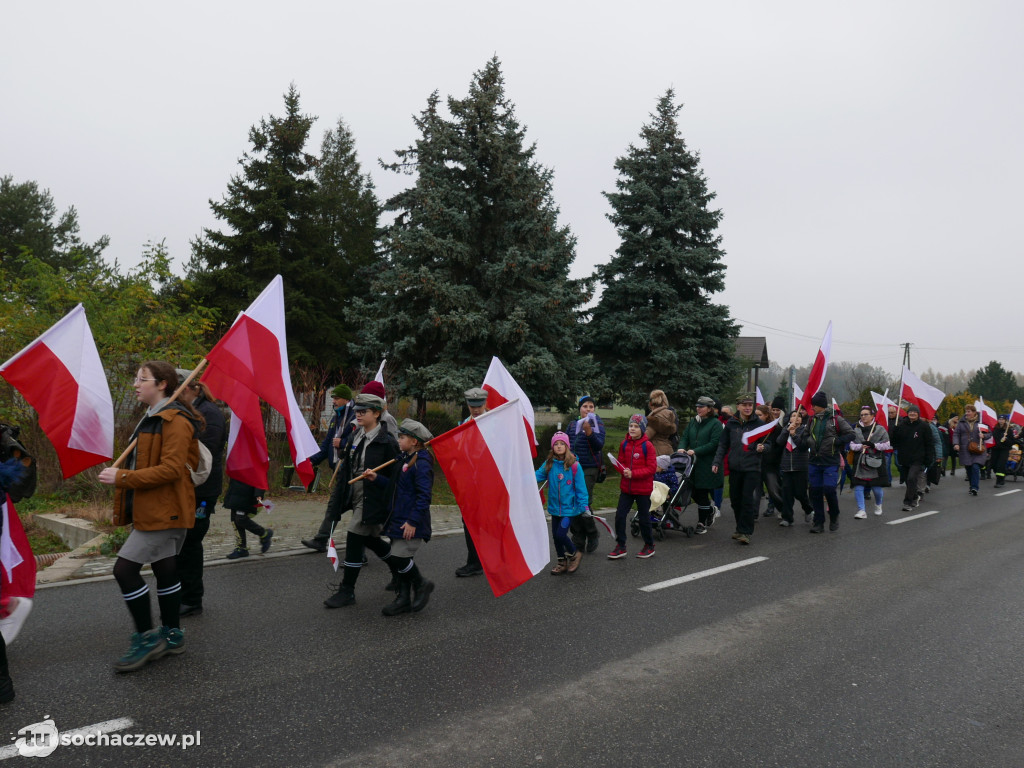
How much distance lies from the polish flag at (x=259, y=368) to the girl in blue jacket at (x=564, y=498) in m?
2.47

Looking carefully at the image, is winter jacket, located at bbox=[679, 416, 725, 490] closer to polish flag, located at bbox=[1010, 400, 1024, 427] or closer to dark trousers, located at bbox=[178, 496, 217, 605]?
dark trousers, located at bbox=[178, 496, 217, 605]

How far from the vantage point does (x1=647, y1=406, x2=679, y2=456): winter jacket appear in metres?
9.42

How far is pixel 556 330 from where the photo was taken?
745 inches

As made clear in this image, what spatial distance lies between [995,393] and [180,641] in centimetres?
7978

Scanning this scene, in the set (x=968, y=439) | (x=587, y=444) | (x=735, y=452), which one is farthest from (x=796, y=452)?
(x=968, y=439)

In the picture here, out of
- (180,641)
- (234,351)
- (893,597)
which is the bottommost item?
(893,597)

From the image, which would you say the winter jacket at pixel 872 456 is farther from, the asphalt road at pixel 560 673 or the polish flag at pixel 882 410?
the asphalt road at pixel 560 673

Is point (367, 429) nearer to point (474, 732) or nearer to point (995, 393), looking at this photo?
point (474, 732)

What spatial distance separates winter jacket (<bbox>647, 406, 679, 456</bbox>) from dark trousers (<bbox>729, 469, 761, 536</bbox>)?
938 mm

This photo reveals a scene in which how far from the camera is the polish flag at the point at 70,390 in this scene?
480cm

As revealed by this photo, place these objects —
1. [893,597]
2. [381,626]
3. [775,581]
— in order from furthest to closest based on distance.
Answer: [775,581] < [893,597] < [381,626]

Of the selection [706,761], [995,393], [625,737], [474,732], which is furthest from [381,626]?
[995,393]

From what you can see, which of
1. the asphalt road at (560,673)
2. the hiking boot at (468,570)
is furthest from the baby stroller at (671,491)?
the hiking boot at (468,570)

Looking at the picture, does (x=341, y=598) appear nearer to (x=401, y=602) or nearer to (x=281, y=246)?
(x=401, y=602)
